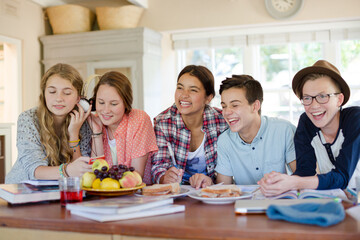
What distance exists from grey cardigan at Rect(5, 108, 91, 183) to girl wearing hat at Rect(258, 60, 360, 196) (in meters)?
1.20

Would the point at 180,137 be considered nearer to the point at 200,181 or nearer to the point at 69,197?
the point at 200,181

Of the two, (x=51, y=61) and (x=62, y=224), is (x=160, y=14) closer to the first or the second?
(x=51, y=61)

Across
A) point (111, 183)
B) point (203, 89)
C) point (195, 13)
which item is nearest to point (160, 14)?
point (195, 13)

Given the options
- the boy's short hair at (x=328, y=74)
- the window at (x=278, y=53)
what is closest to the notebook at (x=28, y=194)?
the boy's short hair at (x=328, y=74)

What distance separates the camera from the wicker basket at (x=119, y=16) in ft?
16.1

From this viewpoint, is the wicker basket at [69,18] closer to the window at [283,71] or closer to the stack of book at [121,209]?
the window at [283,71]

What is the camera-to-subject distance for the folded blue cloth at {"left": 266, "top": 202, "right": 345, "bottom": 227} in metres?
1.12

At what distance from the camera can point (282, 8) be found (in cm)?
470

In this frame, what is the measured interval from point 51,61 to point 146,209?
4.30 m

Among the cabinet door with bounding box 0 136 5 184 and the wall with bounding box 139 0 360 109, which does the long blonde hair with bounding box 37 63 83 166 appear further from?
the wall with bounding box 139 0 360 109

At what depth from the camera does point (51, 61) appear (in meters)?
5.20

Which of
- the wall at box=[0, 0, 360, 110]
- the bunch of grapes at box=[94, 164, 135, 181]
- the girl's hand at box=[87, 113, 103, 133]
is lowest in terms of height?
the bunch of grapes at box=[94, 164, 135, 181]

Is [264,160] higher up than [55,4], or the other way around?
[55,4]

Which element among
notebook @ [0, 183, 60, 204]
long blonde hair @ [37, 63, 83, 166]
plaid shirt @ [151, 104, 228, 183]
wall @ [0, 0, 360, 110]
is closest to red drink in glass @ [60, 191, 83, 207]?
notebook @ [0, 183, 60, 204]
